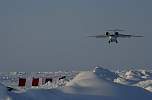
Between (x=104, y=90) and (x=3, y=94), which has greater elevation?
(x=104, y=90)

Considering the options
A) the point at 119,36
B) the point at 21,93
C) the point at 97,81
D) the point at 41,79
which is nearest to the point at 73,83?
the point at 97,81

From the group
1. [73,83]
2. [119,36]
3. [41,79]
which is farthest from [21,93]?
[119,36]

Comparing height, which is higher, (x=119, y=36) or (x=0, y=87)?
(x=119, y=36)

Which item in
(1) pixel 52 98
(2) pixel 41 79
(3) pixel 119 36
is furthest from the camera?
(3) pixel 119 36

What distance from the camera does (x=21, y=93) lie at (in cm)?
1614

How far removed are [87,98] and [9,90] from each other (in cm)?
244

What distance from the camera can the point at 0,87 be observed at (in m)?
16.0

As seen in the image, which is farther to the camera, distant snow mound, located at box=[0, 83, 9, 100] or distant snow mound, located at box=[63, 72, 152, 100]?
distant snow mound, located at box=[63, 72, 152, 100]

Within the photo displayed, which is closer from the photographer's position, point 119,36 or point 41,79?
point 41,79

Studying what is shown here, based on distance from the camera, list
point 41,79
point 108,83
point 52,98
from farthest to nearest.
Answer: point 41,79 < point 108,83 < point 52,98

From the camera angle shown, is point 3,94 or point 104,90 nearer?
point 3,94

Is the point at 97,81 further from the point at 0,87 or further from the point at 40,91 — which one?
the point at 0,87

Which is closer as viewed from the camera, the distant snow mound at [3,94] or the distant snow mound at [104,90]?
the distant snow mound at [3,94]

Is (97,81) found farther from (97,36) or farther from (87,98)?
(97,36)
